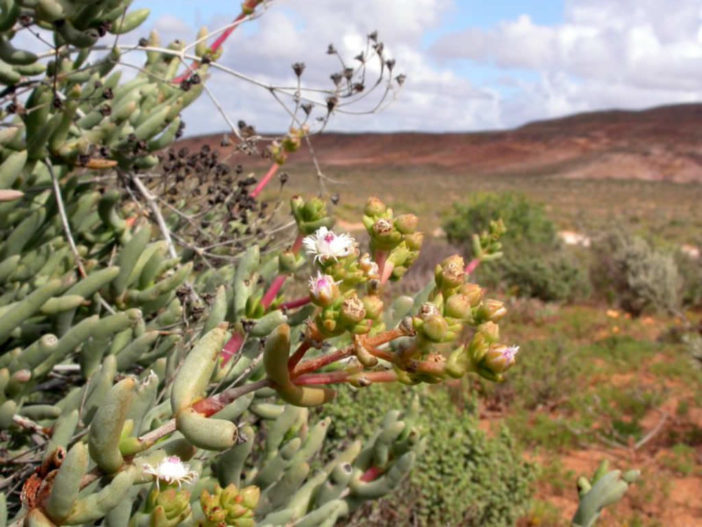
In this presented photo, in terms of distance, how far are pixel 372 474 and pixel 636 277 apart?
9430mm

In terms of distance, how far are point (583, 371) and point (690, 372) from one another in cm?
116

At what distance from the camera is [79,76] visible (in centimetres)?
189

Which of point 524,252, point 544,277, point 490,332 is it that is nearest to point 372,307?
point 490,332

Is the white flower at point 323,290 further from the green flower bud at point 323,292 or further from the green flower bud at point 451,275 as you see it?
the green flower bud at point 451,275

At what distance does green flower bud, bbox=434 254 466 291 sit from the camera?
2.81 feet

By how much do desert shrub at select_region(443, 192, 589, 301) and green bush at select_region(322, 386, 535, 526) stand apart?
22.6ft

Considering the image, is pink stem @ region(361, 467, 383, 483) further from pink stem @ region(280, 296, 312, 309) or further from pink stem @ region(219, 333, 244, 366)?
pink stem @ region(219, 333, 244, 366)

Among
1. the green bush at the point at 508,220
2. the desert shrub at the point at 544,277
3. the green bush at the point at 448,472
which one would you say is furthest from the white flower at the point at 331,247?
the green bush at the point at 508,220

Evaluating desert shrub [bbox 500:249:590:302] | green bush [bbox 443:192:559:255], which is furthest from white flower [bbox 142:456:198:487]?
green bush [bbox 443:192:559:255]

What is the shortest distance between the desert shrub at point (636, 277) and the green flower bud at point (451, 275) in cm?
989

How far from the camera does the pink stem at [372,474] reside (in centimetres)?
195

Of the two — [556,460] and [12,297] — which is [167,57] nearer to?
[12,297]

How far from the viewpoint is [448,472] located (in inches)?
139

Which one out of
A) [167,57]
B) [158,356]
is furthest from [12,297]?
[167,57]
